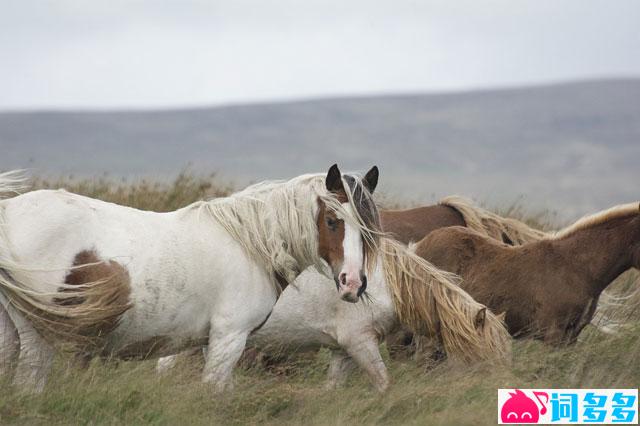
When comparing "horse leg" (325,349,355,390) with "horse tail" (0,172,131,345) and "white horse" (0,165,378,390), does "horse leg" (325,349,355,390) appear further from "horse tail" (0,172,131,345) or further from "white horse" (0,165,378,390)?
"horse tail" (0,172,131,345)

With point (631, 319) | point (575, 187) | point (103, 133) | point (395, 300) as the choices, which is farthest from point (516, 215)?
point (103, 133)

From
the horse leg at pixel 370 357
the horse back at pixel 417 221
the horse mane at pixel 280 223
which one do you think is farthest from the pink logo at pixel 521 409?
the horse back at pixel 417 221

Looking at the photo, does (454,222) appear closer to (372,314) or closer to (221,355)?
(372,314)

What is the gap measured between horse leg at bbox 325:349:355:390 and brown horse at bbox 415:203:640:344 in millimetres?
1164

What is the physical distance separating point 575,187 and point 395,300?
6240 centimetres

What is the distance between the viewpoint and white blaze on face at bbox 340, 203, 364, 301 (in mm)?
5707

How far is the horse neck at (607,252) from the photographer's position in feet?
24.5

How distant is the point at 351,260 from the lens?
5770mm

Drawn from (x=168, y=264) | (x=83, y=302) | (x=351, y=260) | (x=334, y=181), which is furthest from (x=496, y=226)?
(x=83, y=302)

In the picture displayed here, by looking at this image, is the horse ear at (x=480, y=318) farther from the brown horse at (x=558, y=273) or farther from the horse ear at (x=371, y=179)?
the horse ear at (x=371, y=179)

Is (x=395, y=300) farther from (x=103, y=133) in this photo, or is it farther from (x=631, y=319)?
(x=103, y=133)

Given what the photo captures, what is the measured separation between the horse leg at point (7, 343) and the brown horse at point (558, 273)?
11.5 feet

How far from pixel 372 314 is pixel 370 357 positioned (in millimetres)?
326

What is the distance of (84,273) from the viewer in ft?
18.4
